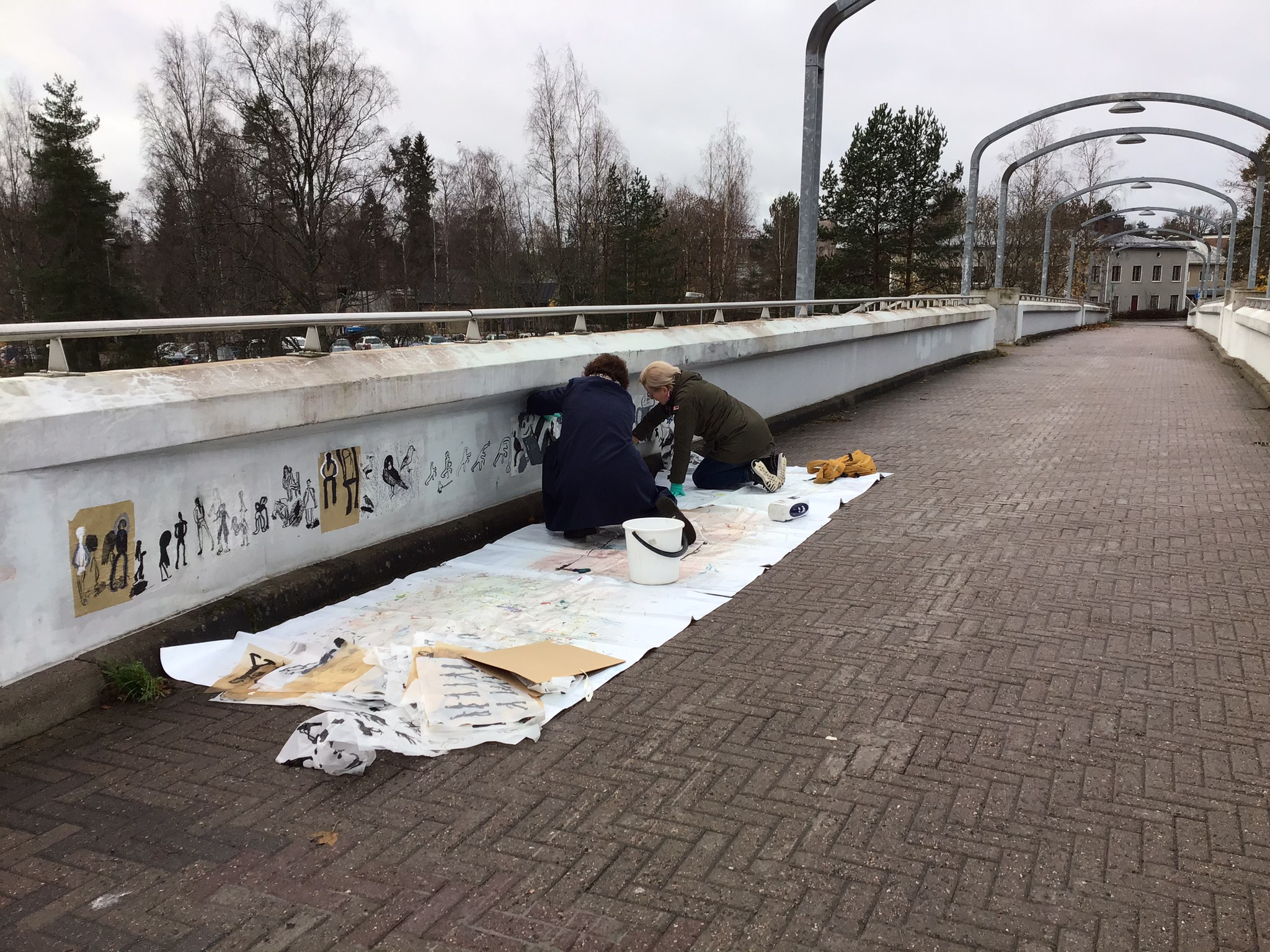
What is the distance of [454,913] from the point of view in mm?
2641

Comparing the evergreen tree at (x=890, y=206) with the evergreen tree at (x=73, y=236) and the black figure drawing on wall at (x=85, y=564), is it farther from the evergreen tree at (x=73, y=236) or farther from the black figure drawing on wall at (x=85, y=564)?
the black figure drawing on wall at (x=85, y=564)

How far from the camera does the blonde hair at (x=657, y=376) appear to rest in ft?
24.8

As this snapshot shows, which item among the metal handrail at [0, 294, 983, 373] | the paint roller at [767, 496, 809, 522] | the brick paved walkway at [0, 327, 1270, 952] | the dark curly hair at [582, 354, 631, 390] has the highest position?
the metal handrail at [0, 294, 983, 373]

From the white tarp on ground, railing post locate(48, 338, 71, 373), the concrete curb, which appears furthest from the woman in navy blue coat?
the concrete curb

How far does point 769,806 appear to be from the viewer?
3.18 metres

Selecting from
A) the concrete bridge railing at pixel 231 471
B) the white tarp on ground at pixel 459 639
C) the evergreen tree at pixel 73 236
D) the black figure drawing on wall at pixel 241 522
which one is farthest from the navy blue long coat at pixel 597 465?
the evergreen tree at pixel 73 236

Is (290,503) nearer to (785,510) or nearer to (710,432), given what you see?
(785,510)

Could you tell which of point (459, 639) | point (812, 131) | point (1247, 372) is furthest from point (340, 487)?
point (1247, 372)

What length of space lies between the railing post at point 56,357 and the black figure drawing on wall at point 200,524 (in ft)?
2.74

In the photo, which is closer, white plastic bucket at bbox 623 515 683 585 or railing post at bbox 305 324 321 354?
railing post at bbox 305 324 321 354

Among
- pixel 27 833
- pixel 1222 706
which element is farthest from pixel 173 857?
pixel 1222 706

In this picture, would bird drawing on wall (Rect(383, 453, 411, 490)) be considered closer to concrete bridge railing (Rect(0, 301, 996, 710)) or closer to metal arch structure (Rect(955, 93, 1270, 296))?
concrete bridge railing (Rect(0, 301, 996, 710))

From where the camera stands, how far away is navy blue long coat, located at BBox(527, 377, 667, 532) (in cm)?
643

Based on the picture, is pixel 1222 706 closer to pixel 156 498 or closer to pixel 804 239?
pixel 156 498
